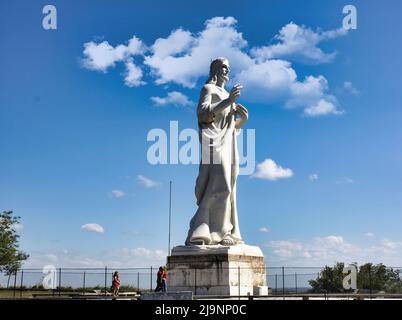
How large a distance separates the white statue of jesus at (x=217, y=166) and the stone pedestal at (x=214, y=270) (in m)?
0.58

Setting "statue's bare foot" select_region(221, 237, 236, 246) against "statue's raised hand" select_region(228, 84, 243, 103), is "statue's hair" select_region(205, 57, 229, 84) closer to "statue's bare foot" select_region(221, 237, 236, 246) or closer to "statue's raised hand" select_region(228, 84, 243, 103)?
"statue's raised hand" select_region(228, 84, 243, 103)

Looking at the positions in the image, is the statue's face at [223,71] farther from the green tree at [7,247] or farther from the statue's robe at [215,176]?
the green tree at [7,247]

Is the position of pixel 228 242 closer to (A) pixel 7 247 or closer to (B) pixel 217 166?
(B) pixel 217 166

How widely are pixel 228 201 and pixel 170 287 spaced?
4.00m

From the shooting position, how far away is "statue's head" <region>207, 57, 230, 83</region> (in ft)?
75.3

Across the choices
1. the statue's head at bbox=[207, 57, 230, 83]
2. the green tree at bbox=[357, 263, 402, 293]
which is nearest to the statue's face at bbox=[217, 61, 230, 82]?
the statue's head at bbox=[207, 57, 230, 83]

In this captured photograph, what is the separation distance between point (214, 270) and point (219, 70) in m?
8.26

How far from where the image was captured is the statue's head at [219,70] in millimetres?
22938

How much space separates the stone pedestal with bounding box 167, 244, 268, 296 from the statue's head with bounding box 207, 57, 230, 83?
697cm

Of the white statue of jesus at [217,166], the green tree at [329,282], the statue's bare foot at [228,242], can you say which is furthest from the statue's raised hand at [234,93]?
the green tree at [329,282]

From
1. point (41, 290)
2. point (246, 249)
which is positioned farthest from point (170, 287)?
point (41, 290)
